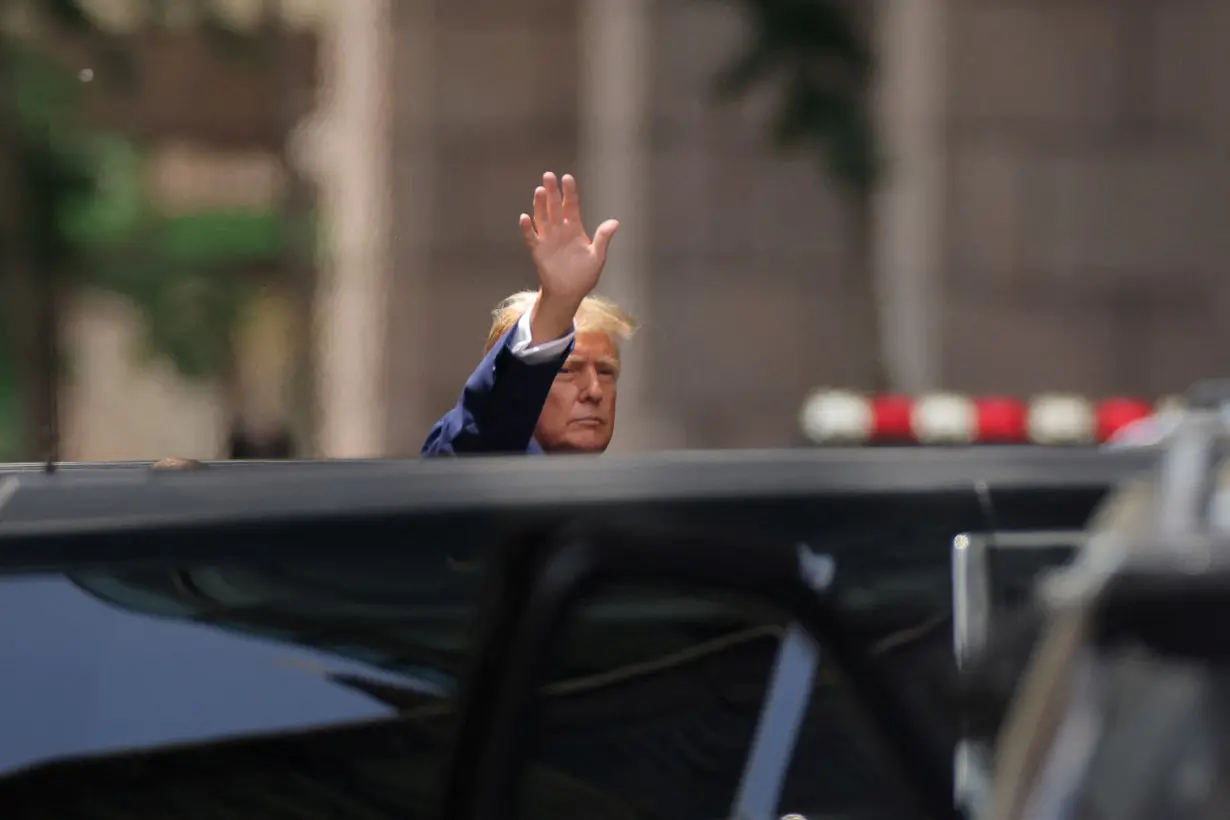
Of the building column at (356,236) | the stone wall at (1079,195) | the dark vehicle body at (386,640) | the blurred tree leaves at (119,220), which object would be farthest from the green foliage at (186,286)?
the dark vehicle body at (386,640)

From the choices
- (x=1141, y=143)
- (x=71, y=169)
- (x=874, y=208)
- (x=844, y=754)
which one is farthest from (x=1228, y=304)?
(x=844, y=754)

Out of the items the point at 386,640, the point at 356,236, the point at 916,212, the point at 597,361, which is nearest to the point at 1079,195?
the point at 916,212

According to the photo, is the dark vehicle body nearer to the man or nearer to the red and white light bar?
the man

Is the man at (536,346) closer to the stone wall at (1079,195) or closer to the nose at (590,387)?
the nose at (590,387)

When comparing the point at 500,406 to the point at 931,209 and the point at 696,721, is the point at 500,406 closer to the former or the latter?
the point at 696,721

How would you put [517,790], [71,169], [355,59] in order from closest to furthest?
[517,790] < [71,169] < [355,59]

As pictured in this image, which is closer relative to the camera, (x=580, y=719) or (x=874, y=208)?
(x=580, y=719)

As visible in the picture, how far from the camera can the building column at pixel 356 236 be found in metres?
20.6

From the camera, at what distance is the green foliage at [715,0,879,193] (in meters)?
Result: 13.5

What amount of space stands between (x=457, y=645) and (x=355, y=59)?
18658 mm

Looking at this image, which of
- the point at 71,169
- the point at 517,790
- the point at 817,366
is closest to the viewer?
the point at 517,790

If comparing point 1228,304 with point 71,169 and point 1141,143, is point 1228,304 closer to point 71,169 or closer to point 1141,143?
point 1141,143

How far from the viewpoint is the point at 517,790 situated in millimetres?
2719

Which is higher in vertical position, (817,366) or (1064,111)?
(1064,111)
